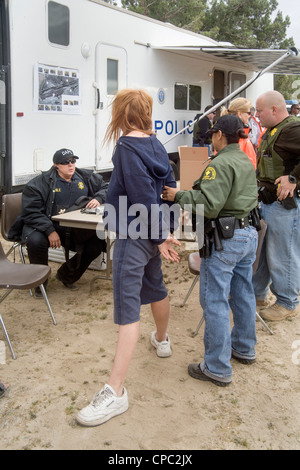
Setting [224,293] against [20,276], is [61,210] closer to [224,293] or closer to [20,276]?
[20,276]

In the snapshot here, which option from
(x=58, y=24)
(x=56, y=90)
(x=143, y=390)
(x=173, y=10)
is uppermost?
(x=173, y=10)

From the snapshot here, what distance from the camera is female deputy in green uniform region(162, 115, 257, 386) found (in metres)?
2.58

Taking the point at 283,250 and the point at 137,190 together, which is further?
the point at 283,250

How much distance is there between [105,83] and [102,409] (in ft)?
16.9

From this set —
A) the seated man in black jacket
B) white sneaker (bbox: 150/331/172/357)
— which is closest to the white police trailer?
the seated man in black jacket

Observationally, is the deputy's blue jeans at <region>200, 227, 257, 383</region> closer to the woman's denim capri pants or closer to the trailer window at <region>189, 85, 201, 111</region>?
the woman's denim capri pants

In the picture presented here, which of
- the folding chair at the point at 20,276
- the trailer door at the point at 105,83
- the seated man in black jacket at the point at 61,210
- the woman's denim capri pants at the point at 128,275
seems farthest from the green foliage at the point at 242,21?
the woman's denim capri pants at the point at 128,275

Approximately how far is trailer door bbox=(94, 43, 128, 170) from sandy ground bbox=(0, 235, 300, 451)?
319 cm

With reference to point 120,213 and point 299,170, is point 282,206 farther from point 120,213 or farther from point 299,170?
point 120,213

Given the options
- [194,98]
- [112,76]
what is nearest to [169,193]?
[112,76]

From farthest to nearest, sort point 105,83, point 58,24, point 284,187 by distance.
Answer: point 105,83, point 58,24, point 284,187

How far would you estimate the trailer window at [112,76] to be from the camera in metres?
6.78

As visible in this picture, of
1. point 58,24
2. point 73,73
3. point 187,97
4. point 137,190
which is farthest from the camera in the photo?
point 187,97

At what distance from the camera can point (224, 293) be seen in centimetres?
274
